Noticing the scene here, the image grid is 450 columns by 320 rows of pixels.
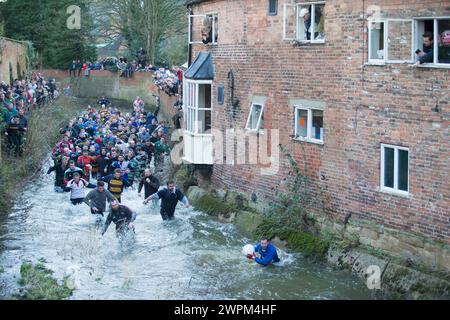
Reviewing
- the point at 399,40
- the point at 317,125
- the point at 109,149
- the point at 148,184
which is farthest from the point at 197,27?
the point at 399,40

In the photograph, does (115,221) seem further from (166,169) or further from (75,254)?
(166,169)

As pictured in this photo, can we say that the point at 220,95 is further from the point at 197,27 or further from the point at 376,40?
the point at 376,40

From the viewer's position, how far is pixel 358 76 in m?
16.8

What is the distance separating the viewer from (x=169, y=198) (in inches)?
835

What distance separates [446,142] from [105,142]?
56.5 feet

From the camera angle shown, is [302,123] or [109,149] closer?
[302,123]

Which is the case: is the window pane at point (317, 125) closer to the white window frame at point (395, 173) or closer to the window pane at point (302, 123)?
the window pane at point (302, 123)

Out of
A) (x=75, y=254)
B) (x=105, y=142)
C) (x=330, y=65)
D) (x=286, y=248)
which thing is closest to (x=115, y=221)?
(x=75, y=254)

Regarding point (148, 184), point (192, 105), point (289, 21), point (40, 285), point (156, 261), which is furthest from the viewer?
point (192, 105)

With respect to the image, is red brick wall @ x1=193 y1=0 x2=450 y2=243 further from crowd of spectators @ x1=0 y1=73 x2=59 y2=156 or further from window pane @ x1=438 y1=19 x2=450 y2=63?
A: crowd of spectators @ x1=0 y1=73 x2=59 y2=156

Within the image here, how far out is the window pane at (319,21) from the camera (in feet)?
59.3

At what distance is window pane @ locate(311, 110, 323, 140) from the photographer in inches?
717

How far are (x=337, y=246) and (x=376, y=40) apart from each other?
4480 millimetres
